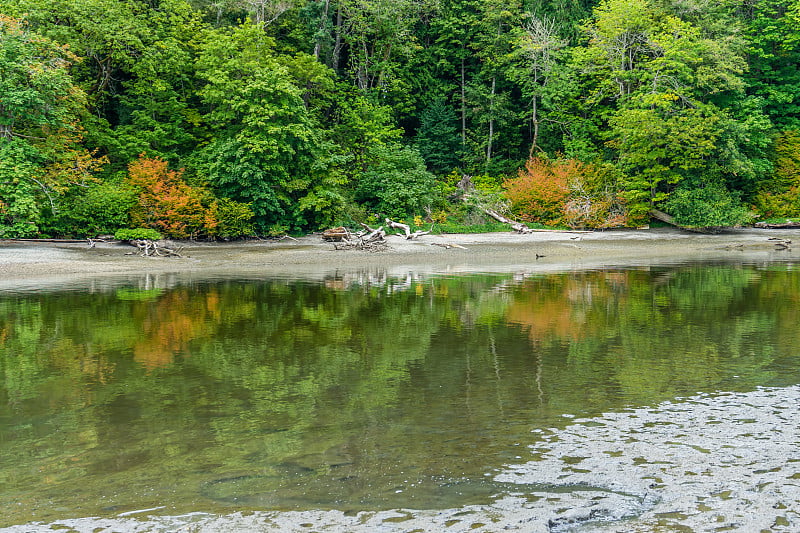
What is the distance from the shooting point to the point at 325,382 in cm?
848

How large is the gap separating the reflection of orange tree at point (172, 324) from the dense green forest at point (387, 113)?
1017 centimetres

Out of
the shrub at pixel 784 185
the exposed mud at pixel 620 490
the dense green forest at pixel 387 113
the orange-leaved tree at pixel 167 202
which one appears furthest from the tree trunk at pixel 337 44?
the exposed mud at pixel 620 490

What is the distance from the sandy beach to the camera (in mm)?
21547

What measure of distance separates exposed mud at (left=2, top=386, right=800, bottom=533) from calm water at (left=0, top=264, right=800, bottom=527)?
21 cm

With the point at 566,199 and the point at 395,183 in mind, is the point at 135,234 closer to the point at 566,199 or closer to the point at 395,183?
the point at 395,183

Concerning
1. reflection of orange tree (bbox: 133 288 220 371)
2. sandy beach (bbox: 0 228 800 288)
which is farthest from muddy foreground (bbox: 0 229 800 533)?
sandy beach (bbox: 0 228 800 288)

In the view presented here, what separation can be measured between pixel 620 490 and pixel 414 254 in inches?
856

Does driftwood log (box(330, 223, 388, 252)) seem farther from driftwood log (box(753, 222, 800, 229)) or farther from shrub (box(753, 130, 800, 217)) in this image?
shrub (box(753, 130, 800, 217))

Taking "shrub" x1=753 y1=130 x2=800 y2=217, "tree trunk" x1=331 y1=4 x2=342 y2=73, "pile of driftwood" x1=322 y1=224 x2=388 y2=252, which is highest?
"tree trunk" x1=331 y1=4 x2=342 y2=73

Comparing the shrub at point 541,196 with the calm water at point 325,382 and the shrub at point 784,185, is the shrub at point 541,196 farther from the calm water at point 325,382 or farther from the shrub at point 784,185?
the calm water at point 325,382

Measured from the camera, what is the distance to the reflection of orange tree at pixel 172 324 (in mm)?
10141

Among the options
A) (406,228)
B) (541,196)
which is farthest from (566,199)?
(406,228)

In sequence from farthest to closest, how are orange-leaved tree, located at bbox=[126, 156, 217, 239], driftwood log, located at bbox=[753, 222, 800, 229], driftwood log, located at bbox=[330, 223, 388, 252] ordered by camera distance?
driftwood log, located at bbox=[753, 222, 800, 229] → driftwood log, located at bbox=[330, 223, 388, 252] → orange-leaved tree, located at bbox=[126, 156, 217, 239]

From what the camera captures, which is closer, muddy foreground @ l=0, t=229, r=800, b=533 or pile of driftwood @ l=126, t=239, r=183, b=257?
muddy foreground @ l=0, t=229, r=800, b=533
